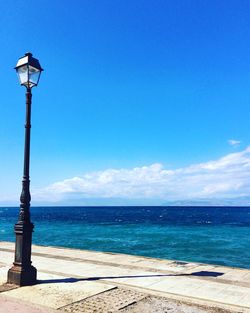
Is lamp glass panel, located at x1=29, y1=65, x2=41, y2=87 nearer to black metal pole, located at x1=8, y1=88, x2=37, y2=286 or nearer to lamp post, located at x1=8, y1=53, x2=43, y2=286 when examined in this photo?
lamp post, located at x1=8, y1=53, x2=43, y2=286

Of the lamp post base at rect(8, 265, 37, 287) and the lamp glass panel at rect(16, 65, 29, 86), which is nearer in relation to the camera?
the lamp post base at rect(8, 265, 37, 287)

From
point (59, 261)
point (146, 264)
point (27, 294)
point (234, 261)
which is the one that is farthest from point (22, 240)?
point (234, 261)

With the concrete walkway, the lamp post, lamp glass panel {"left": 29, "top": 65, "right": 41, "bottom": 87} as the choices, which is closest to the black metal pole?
the lamp post

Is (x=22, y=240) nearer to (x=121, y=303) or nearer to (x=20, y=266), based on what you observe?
(x=20, y=266)

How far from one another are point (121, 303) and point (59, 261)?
513 cm

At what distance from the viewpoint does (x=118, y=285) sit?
25.9 ft

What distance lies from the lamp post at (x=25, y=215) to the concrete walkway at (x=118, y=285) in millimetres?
307

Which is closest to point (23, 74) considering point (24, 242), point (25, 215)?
point (25, 215)

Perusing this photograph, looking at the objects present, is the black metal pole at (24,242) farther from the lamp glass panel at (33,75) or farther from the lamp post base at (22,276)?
the lamp glass panel at (33,75)

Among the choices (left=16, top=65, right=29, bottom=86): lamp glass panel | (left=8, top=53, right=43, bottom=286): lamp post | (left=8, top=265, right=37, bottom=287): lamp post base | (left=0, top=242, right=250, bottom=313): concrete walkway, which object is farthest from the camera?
(left=16, top=65, right=29, bottom=86): lamp glass panel

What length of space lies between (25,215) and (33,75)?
332 centimetres

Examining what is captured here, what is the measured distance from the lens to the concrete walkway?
6484 mm

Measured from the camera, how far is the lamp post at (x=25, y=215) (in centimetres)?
783

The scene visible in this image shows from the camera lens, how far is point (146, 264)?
10.8 meters
